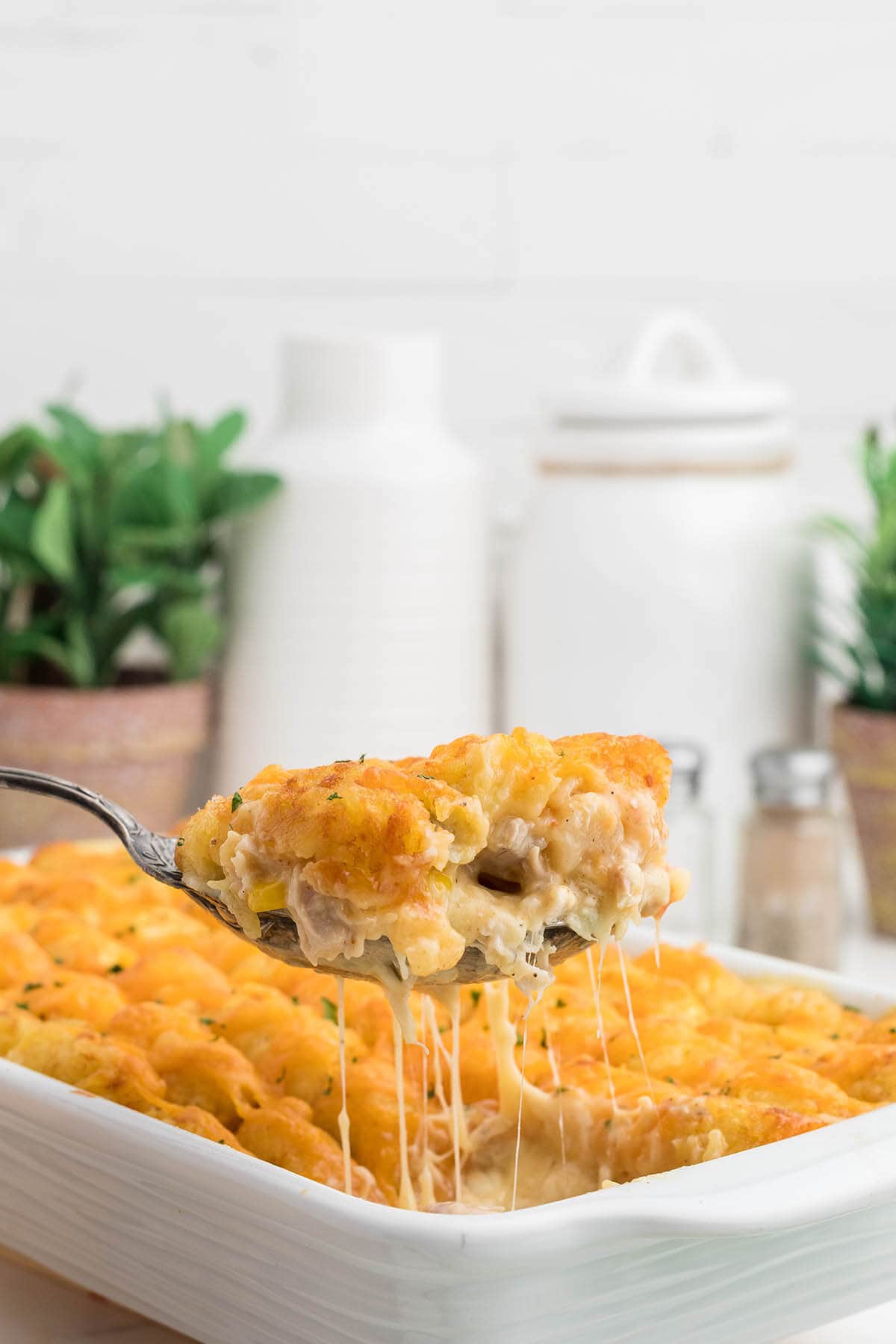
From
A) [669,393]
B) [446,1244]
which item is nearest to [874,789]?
[669,393]

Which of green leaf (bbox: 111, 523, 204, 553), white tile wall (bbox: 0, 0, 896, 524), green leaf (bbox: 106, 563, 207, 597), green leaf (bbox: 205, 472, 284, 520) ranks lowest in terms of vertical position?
green leaf (bbox: 106, 563, 207, 597)

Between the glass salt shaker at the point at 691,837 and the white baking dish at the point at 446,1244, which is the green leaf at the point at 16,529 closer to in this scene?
the glass salt shaker at the point at 691,837

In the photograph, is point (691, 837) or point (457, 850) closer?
point (457, 850)

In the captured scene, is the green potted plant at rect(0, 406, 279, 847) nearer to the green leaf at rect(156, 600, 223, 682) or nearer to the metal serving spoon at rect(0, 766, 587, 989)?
the green leaf at rect(156, 600, 223, 682)

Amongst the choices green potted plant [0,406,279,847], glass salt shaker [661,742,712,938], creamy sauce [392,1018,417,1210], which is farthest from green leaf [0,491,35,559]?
creamy sauce [392,1018,417,1210]

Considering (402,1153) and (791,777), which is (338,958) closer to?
(402,1153)

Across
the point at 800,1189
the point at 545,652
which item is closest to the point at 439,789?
the point at 800,1189
